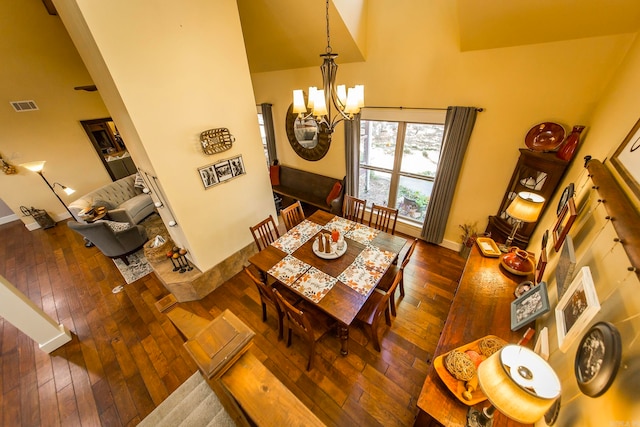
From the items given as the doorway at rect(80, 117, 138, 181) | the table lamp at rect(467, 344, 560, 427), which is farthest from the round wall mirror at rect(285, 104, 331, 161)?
the doorway at rect(80, 117, 138, 181)

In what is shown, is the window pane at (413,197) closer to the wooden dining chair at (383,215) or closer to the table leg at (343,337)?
the wooden dining chair at (383,215)

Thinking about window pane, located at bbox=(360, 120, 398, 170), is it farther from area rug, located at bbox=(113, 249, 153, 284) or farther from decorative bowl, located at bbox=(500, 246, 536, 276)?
area rug, located at bbox=(113, 249, 153, 284)

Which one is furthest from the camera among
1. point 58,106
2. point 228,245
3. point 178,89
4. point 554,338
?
point 58,106

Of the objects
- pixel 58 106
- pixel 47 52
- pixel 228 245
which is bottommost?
pixel 228 245

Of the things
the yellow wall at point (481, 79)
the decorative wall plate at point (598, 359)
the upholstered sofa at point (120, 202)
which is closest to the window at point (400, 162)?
the yellow wall at point (481, 79)

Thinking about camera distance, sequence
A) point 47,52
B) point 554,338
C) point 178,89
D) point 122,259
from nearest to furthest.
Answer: point 554,338, point 178,89, point 122,259, point 47,52

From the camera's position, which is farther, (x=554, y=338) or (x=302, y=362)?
(x=302, y=362)

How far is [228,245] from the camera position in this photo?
3.24 m

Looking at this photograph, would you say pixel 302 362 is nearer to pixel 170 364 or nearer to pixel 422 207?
pixel 170 364

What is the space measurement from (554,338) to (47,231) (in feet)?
26.7

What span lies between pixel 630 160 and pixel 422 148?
7.74 feet

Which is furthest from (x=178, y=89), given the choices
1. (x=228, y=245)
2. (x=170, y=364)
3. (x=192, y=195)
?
(x=170, y=364)

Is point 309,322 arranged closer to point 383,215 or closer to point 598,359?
point 598,359

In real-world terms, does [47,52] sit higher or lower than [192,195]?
higher
